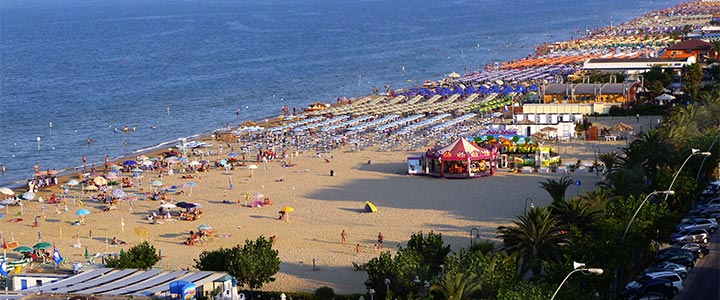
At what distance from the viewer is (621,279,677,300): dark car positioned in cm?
2706

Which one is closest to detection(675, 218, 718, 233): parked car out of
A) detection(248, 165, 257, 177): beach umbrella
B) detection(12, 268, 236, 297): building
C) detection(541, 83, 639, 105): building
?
detection(12, 268, 236, 297): building

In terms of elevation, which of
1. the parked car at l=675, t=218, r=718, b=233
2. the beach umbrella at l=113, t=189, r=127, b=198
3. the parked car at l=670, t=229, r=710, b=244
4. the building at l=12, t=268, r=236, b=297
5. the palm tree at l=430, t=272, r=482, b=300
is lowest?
the parked car at l=670, t=229, r=710, b=244

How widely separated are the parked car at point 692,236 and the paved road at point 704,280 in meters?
0.42

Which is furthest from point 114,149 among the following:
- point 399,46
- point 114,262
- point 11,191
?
point 399,46

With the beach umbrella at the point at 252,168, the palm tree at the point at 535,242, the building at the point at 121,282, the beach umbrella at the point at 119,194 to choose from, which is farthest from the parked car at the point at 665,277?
the beach umbrella at the point at 252,168

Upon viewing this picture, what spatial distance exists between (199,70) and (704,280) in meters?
92.2

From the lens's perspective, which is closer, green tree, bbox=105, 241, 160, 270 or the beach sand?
green tree, bbox=105, 241, 160, 270

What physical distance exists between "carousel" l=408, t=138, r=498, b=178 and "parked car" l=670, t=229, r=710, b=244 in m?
16.1

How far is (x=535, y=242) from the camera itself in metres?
28.3

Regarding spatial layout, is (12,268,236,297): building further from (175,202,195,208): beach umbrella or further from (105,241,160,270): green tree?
(175,202,195,208): beach umbrella

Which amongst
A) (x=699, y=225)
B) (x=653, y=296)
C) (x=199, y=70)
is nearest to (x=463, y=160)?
(x=699, y=225)

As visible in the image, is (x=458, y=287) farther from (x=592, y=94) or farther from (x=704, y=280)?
(x=592, y=94)

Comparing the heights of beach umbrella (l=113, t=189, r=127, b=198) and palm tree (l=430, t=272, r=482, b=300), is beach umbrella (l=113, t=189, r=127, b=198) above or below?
below

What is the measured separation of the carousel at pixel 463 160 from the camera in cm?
4869
